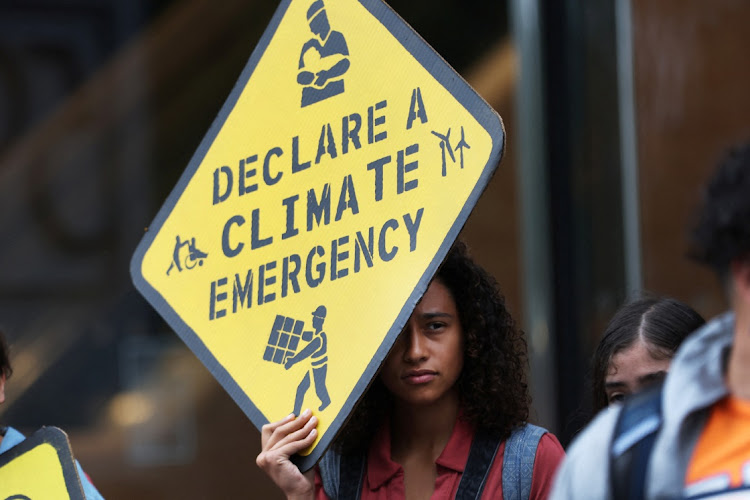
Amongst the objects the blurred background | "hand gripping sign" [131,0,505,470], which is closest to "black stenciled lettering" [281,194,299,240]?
"hand gripping sign" [131,0,505,470]

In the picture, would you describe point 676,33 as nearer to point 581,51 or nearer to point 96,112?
point 581,51

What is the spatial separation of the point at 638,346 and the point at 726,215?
3.65 ft

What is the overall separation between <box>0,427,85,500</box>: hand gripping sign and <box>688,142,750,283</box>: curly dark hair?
1.60m

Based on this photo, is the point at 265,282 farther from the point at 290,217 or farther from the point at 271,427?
the point at 271,427

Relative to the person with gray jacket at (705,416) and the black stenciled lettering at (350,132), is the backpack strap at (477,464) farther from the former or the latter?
the person with gray jacket at (705,416)

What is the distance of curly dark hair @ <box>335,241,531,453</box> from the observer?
8.31 ft

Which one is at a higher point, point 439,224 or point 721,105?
point 721,105

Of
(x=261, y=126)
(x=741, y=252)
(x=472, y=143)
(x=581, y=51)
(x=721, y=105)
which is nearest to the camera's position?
(x=741, y=252)

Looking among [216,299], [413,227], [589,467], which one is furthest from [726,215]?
[216,299]

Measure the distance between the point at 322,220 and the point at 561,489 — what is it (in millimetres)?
1013

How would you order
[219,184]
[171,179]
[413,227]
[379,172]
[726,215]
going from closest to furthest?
1. [726,215]
2. [413,227]
3. [379,172]
4. [219,184]
5. [171,179]

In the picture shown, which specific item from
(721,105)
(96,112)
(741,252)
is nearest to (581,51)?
(721,105)

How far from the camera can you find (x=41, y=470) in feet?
8.65

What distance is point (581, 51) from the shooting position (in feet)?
19.2
